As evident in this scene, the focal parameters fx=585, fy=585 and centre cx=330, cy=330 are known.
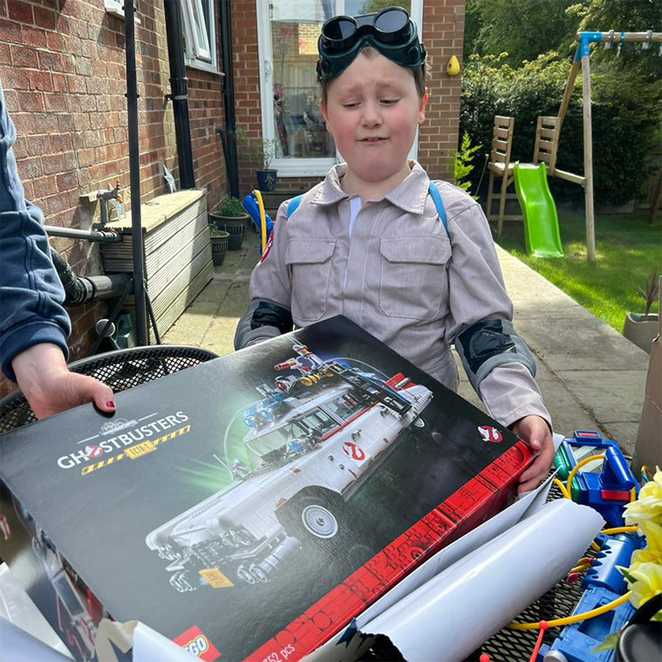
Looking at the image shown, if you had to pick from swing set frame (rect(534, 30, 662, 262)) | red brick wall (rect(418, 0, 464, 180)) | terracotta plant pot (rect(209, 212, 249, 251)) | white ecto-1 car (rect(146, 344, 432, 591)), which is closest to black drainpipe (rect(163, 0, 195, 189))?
terracotta plant pot (rect(209, 212, 249, 251))

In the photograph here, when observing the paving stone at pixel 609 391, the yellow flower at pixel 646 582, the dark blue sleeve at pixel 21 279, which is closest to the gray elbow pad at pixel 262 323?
the dark blue sleeve at pixel 21 279

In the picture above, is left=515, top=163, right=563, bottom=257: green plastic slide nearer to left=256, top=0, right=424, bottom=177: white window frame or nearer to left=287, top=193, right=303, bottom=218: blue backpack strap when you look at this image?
left=256, top=0, right=424, bottom=177: white window frame

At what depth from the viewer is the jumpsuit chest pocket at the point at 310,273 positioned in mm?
1304

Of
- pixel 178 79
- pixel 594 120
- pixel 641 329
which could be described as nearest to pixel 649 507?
pixel 641 329

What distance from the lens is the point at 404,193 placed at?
1.29 m

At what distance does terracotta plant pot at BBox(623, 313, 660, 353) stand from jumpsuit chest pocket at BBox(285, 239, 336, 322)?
3.20 m

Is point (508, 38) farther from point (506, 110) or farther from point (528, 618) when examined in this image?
point (528, 618)

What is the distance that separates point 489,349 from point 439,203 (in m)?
0.36

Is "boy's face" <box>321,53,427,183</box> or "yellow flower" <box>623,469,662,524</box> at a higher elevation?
"boy's face" <box>321,53,427,183</box>

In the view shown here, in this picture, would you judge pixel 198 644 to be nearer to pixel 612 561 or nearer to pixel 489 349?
pixel 612 561

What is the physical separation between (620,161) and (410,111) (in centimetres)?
958

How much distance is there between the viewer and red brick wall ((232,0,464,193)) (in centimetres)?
664

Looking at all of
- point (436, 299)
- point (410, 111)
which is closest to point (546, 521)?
point (436, 299)

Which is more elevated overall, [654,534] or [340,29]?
[340,29]
